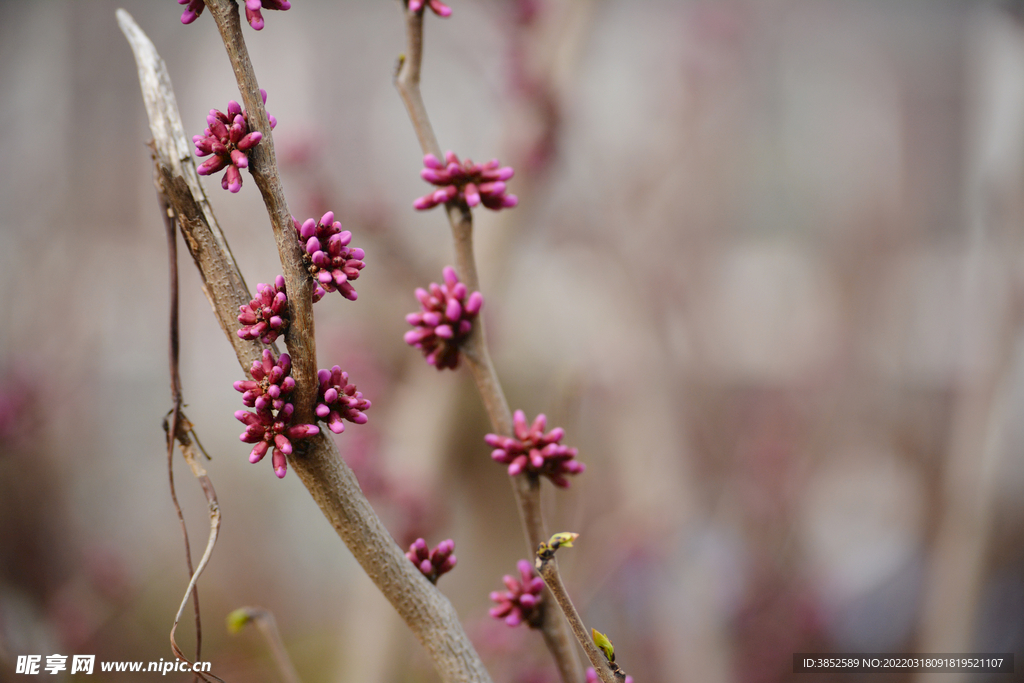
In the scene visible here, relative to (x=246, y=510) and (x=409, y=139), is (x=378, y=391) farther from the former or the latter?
(x=409, y=139)

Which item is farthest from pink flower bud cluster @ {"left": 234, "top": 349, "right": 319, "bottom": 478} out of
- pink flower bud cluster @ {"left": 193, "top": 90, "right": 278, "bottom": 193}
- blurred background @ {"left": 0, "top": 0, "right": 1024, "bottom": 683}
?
blurred background @ {"left": 0, "top": 0, "right": 1024, "bottom": 683}

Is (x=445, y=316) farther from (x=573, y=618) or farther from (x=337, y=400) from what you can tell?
(x=573, y=618)

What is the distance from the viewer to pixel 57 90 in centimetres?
317

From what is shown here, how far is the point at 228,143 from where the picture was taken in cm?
47

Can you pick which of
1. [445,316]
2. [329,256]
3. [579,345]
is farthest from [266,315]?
[579,345]

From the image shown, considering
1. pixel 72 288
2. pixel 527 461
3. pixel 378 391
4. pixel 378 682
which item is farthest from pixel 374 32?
pixel 527 461

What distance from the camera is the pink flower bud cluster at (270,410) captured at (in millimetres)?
469

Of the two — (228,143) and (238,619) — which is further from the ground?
(228,143)

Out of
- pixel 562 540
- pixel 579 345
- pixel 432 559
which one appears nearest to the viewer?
pixel 562 540

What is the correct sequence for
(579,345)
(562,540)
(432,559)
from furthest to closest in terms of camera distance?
1. (579,345)
2. (432,559)
3. (562,540)

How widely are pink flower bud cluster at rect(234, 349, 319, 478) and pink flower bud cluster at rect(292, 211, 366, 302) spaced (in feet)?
0.24

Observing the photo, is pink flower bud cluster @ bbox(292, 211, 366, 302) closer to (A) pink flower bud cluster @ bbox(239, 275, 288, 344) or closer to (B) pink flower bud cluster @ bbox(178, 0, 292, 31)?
(A) pink flower bud cluster @ bbox(239, 275, 288, 344)

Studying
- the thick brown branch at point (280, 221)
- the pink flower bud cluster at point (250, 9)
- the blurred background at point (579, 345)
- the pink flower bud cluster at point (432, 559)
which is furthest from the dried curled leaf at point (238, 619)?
the pink flower bud cluster at point (250, 9)

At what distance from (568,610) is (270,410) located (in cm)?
30
